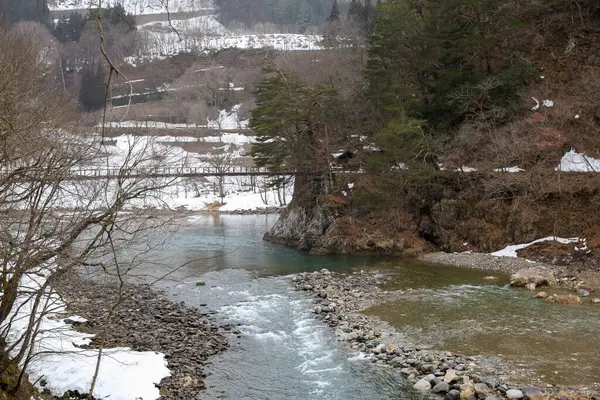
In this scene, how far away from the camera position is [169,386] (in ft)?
32.3

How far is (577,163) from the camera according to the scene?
937 inches

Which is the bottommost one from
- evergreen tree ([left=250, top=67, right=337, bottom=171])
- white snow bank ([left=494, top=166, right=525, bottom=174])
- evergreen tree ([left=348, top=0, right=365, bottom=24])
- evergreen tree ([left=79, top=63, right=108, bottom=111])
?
white snow bank ([left=494, top=166, right=525, bottom=174])

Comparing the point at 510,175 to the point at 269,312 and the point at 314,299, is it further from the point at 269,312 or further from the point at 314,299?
the point at 269,312

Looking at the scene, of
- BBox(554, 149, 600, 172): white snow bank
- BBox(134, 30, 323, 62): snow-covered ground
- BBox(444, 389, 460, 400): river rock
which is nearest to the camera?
BBox(444, 389, 460, 400): river rock

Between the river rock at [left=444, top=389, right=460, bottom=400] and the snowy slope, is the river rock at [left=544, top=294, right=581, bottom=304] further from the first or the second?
the snowy slope

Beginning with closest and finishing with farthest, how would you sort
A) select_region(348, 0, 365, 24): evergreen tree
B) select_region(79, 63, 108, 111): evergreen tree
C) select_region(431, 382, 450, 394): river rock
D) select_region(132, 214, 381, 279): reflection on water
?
select_region(431, 382, 450, 394): river rock < select_region(132, 214, 381, 279): reflection on water < select_region(348, 0, 365, 24): evergreen tree < select_region(79, 63, 108, 111): evergreen tree

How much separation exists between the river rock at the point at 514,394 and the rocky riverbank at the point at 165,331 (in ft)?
18.8

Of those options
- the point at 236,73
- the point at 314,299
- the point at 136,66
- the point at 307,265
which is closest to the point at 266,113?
the point at 307,265

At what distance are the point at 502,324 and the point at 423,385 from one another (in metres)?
4.49

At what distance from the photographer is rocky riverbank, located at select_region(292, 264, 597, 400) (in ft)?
30.4

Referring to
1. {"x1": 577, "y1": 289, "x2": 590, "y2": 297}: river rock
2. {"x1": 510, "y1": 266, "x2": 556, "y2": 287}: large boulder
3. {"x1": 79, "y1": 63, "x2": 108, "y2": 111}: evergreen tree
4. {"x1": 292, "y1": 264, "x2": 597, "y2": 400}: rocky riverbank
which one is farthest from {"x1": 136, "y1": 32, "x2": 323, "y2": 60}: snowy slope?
{"x1": 577, "y1": 289, "x2": 590, "y2": 297}: river rock

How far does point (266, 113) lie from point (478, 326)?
58.3ft

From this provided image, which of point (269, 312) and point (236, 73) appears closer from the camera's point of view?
point (269, 312)

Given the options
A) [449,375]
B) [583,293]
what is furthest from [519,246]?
[449,375]
